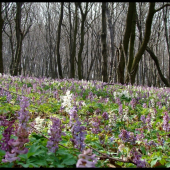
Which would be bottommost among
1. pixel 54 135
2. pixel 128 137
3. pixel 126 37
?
pixel 128 137

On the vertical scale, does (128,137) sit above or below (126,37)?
below

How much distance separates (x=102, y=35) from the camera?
12.6 metres

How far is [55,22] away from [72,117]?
1531 inches

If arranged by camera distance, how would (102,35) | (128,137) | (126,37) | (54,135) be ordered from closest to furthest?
1. (54,135)
2. (128,137)
3. (126,37)
4. (102,35)

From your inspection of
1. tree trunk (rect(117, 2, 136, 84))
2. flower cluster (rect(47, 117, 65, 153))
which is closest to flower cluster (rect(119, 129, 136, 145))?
flower cluster (rect(47, 117, 65, 153))

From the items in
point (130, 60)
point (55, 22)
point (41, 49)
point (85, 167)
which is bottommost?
point (85, 167)

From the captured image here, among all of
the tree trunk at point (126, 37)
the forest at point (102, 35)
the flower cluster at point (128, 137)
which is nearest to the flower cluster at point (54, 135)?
the flower cluster at point (128, 137)

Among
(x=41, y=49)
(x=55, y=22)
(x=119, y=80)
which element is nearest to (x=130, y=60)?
(x=119, y=80)

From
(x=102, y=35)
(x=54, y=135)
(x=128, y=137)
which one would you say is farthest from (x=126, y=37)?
(x=54, y=135)

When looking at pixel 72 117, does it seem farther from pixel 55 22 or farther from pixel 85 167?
pixel 55 22

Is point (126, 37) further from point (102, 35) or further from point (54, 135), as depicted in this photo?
point (54, 135)

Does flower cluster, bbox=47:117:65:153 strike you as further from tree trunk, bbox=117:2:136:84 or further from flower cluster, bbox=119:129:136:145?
tree trunk, bbox=117:2:136:84

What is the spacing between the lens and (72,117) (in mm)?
1984

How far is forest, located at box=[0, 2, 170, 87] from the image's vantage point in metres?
11.6
